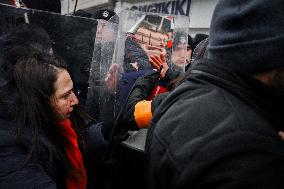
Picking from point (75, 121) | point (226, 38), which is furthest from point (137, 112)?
point (226, 38)

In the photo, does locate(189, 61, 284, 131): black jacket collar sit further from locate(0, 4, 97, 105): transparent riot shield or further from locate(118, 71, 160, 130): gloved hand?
locate(0, 4, 97, 105): transparent riot shield

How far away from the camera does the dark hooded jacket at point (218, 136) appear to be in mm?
664

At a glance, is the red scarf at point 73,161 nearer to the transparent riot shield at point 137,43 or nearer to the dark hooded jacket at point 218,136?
the transparent riot shield at point 137,43

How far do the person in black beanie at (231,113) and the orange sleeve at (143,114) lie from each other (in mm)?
655

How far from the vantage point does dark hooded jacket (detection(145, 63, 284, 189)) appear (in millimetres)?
664

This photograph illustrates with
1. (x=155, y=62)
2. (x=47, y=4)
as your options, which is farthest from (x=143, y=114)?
(x=47, y=4)

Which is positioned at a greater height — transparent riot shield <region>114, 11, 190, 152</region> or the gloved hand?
transparent riot shield <region>114, 11, 190, 152</region>

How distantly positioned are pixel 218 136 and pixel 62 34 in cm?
161

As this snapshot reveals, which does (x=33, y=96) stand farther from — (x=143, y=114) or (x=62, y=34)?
(x=62, y=34)

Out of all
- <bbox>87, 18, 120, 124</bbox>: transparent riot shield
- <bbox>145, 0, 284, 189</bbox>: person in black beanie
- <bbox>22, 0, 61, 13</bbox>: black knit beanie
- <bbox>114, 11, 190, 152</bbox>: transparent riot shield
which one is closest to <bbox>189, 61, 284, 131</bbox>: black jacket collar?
<bbox>145, 0, 284, 189</bbox>: person in black beanie

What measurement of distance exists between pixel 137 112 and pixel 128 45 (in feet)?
2.35

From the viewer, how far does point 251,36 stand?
0.75 meters

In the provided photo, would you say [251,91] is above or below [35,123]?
above

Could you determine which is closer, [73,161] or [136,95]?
[73,161]
